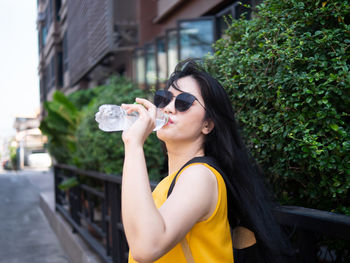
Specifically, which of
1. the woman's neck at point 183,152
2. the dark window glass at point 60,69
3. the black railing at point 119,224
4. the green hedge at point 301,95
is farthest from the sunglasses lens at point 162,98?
the dark window glass at point 60,69

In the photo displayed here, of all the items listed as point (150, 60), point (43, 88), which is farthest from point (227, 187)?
point (43, 88)

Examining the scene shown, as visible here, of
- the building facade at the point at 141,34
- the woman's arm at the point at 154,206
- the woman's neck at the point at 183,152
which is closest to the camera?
the woman's arm at the point at 154,206

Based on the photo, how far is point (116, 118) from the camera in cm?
155

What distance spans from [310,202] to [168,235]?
50.0 inches

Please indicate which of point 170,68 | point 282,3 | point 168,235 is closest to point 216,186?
point 168,235

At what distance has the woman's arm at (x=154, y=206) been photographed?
111cm

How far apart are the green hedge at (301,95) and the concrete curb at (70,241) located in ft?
9.35

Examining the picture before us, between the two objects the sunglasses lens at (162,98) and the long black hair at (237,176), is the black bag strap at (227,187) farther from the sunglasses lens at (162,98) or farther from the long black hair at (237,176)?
the sunglasses lens at (162,98)

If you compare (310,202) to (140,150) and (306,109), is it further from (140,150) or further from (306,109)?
(140,150)

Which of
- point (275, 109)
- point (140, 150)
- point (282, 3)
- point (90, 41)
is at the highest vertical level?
point (90, 41)

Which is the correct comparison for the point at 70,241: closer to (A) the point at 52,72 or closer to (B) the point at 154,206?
(B) the point at 154,206

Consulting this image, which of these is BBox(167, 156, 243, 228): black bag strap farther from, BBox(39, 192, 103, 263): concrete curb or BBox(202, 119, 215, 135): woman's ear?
BBox(39, 192, 103, 263): concrete curb

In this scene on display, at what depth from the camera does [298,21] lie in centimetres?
178

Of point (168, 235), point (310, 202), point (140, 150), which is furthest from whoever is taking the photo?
→ point (310, 202)
